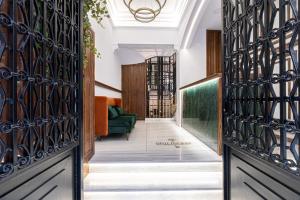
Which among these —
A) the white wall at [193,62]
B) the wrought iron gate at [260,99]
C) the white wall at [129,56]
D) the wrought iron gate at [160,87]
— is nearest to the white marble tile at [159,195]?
the wrought iron gate at [260,99]

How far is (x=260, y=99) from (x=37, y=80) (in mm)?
1308

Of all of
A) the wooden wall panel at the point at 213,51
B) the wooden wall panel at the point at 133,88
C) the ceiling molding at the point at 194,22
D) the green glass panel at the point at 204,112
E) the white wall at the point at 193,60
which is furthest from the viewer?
the wooden wall panel at the point at 133,88

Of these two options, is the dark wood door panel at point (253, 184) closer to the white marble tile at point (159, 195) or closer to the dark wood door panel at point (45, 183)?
the white marble tile at point (159, 195)

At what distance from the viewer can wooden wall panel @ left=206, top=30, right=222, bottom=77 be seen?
29.2 ft

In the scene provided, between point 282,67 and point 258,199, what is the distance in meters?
0.86

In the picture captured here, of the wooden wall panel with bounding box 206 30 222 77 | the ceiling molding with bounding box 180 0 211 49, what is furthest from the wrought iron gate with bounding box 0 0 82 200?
the wooden wall panel with bounding box 206 30 222 77

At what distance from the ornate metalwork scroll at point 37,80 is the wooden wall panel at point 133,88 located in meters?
10.2

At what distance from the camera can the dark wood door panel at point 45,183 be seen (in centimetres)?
111

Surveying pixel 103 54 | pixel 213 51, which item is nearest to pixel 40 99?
pixel 103 54

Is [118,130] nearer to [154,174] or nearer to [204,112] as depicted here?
[204,112]

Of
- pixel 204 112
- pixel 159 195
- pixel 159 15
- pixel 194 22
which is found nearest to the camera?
pixel 159 195

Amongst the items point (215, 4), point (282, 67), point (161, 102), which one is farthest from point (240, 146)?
point (161, 102)

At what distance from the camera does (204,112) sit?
17.8 ft

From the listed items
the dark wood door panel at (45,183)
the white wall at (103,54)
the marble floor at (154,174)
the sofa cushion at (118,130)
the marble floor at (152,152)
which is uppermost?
the white wall at (103,54)
